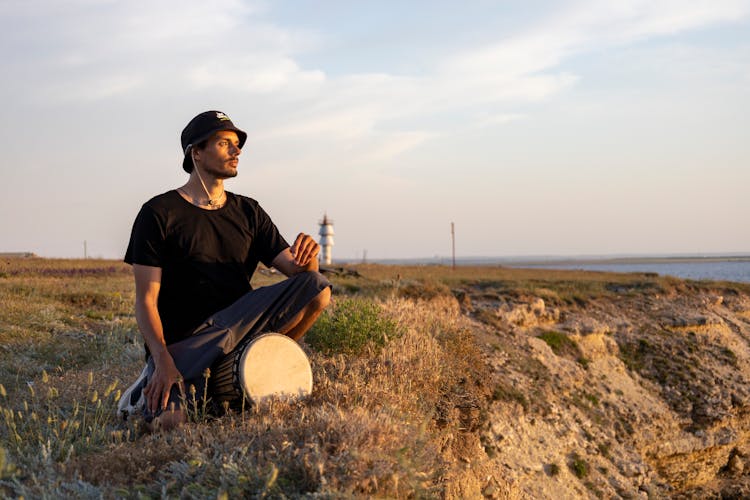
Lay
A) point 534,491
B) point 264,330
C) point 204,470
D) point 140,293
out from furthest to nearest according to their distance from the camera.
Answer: point 534,491 < point 264,330 < point 140,293 < point 204,470

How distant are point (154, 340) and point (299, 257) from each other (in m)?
1.42

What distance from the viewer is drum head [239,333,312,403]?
220 inches

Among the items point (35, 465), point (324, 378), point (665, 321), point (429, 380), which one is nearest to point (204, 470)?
point (35, 465)

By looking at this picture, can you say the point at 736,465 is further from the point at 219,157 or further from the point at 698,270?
the point at 698,270

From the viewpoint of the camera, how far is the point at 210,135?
5.85m

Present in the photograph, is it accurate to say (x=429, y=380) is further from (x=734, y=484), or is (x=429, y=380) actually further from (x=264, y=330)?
(x=734, y=484)

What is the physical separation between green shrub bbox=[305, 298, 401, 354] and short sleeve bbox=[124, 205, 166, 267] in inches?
124

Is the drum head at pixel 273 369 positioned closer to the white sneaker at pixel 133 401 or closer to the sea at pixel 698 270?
the white sneaker at pixel 133 401

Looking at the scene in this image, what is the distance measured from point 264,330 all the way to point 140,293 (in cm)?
106

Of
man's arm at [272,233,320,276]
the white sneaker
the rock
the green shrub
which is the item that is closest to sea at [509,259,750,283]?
the rock

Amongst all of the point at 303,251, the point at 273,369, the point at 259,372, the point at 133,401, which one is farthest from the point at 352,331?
the point at 133,401

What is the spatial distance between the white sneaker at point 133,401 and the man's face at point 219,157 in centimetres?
176

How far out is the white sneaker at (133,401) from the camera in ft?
18.5

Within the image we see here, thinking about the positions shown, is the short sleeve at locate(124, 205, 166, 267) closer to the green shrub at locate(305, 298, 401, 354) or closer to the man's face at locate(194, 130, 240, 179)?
the man's face at locate(194, 130, 240, 179)
